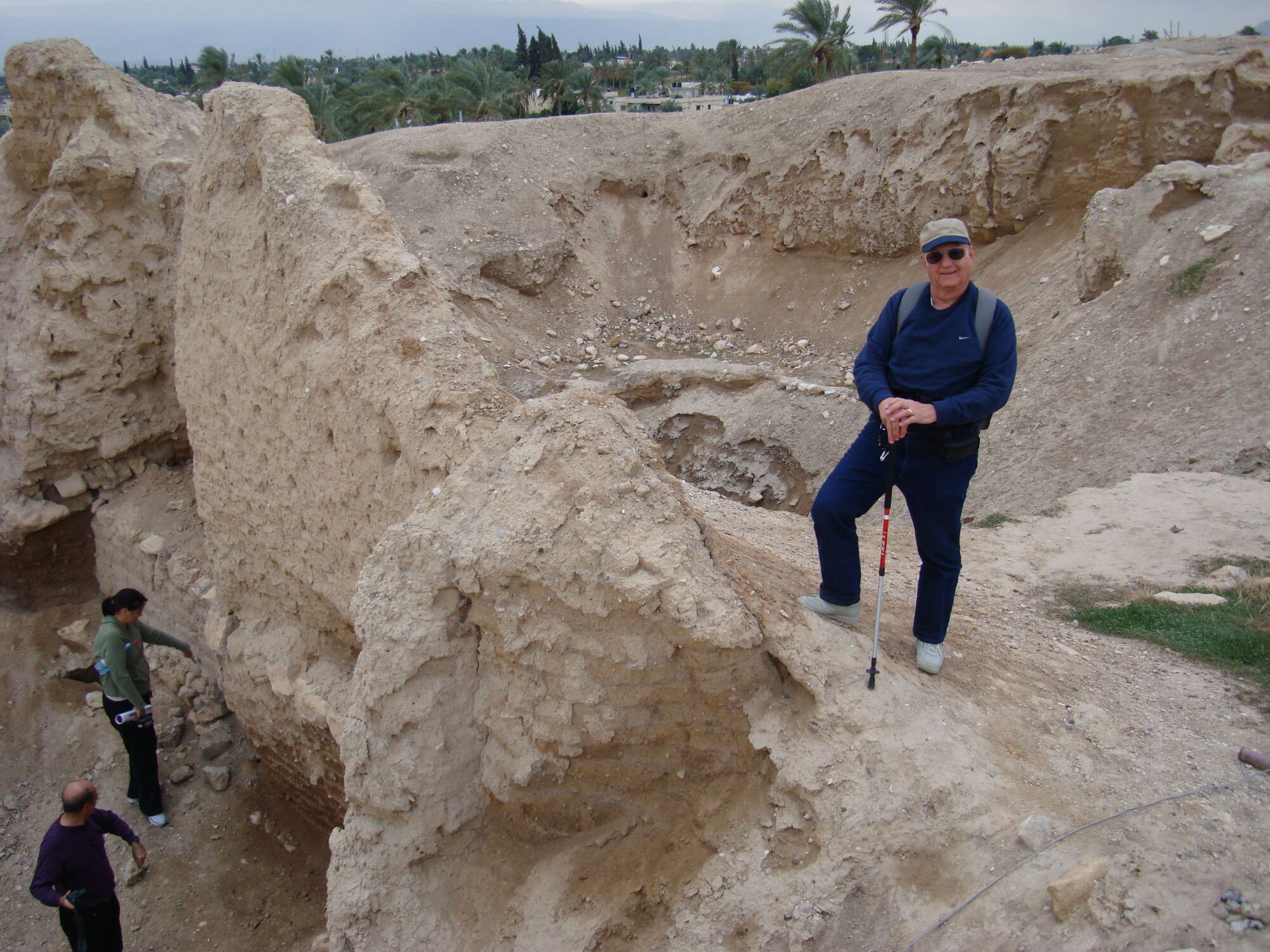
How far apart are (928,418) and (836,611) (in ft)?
3.28

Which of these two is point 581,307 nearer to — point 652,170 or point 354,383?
point 652,170

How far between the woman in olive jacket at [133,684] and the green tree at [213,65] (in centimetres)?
2534

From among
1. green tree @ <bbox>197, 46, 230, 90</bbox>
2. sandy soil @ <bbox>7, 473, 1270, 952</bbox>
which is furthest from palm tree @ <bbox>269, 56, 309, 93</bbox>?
sandy soil @ <bbox>7, 473, 1270, 952</bbox>

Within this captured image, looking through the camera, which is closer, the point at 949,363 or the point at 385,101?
the point at 949,363

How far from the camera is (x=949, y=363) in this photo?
3.32 meters

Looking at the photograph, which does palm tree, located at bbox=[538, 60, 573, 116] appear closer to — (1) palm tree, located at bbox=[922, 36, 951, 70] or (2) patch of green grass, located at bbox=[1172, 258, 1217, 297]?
(1) palm tree, located at bbox=[922, 36, 951, 70]

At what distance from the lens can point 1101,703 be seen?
3.67 m

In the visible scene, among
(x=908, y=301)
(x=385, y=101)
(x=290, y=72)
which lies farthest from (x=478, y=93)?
(x=908, y=301)

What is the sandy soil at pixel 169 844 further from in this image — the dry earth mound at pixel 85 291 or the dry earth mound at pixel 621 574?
the dry earth mound at pixel 85 291

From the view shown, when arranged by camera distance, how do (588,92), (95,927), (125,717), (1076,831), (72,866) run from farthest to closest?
(588,92) → (125,717) → (95,927) → (72,866) → (1076,831)

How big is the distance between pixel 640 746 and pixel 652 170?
16.7 meters

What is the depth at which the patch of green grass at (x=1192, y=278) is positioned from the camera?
937 cm

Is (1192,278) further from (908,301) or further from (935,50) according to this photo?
(935,50)

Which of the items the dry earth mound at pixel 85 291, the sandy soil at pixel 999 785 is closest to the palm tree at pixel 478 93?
the dry earth mound at pixel 85 291
